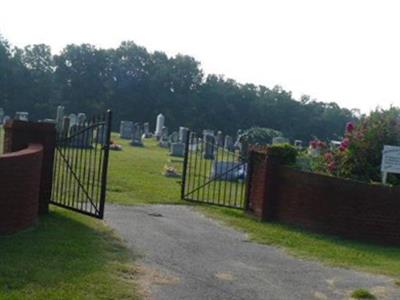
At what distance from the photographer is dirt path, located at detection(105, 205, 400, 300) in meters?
7.42

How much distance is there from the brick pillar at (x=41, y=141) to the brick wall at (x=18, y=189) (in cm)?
112

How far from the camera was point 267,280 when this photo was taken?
8.15 meters

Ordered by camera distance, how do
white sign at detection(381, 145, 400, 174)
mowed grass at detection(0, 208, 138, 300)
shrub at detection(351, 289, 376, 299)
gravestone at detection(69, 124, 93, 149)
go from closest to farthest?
mowed grass at detection(0, 208, 138, 300) < shrub at detection(351, 289, 376, 299) < gravestone at detection(69, 124, 93, 149) < white sign at detection(381, 145, 400, 174)

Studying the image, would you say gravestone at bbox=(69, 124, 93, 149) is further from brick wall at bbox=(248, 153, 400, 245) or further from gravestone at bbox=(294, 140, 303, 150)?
gravestone at bbox=(294, 140, 303, 150)

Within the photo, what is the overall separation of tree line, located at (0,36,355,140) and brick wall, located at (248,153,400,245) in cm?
6491

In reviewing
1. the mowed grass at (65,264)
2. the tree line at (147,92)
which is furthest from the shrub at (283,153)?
the tree line at (147,92)

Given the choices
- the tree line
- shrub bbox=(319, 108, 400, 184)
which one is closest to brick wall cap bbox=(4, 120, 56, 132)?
shrub bbox=(319, 108, 400, 184)

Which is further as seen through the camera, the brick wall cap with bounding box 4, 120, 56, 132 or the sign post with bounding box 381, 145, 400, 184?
the sign post with bounding box 381, 145, 400, 184

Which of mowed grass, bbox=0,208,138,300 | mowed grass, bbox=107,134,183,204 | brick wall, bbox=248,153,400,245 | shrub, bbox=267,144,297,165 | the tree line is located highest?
the tree line

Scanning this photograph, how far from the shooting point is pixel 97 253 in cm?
841

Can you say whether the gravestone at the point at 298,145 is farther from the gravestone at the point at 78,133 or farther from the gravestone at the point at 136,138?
the gravestone at the point at 136,138

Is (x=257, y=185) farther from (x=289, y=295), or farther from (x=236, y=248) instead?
(x=289, y=295)

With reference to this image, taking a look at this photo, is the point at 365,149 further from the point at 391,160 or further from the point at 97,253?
the point at 97,253

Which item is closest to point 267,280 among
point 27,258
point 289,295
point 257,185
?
point 289,295
